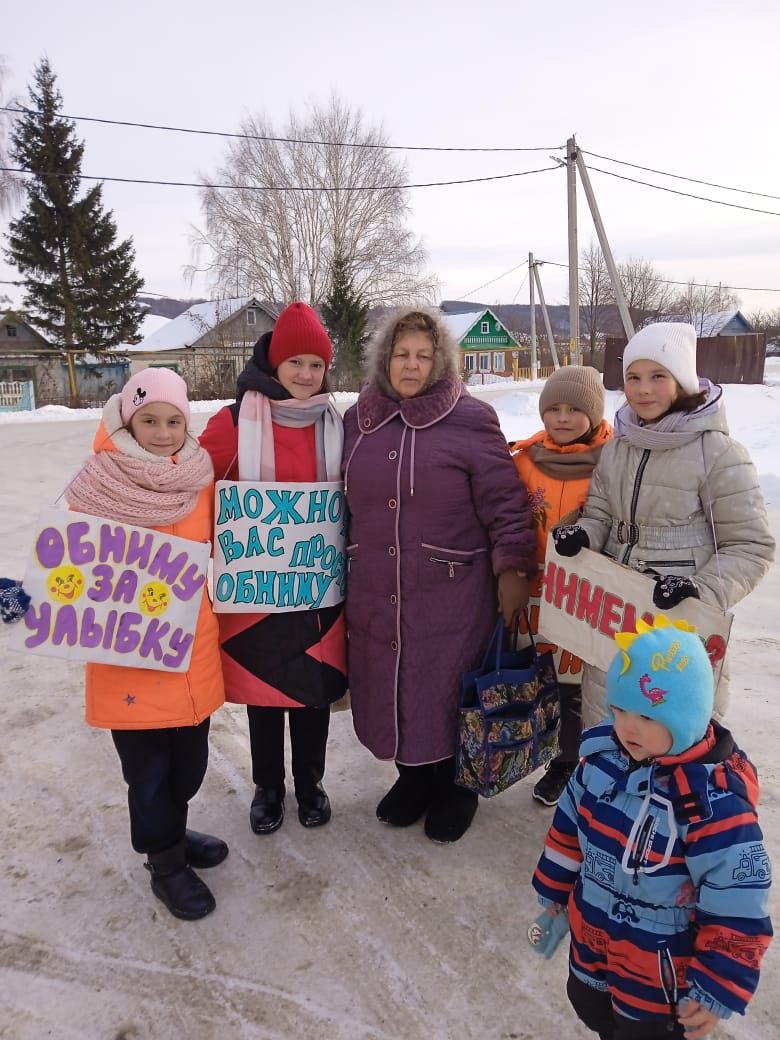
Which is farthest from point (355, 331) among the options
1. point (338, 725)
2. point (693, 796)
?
point (693, 796)

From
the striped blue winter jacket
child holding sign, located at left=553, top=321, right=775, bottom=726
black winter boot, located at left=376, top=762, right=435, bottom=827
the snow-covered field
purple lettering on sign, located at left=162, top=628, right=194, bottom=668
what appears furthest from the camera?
black winter boot, located at left=376, top=762, right=435, bottom=827

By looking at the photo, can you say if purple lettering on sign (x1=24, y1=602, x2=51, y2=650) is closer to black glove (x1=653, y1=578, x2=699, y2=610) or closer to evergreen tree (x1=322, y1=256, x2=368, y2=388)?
black glove (x1=653, y1=578, x2=699, y2=610)

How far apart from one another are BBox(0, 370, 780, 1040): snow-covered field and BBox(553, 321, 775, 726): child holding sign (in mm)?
992

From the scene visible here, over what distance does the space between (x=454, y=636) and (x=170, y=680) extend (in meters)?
0.99

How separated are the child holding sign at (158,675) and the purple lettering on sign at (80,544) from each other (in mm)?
59

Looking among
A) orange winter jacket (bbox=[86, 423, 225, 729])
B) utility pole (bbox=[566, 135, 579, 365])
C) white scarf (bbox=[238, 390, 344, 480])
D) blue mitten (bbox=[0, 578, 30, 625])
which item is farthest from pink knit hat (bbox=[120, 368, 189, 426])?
utility pole (bbox=[566, 135, 579, 365])

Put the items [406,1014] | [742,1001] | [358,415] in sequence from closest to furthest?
1. [742,1001]
2. [406,1014]
3. [358,415]

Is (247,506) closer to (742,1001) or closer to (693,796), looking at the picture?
(693,796)

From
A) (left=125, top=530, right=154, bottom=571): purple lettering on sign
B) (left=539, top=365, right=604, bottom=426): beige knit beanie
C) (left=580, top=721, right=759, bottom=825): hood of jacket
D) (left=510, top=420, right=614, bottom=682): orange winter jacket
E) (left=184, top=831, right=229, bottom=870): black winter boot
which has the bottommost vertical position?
(left=184, top=831, right=229, bottom=870): black winter boot

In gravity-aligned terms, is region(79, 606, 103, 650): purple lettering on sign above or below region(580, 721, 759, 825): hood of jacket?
above

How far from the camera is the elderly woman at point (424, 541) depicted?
2.46 metres

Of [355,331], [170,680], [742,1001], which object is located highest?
[355,331]

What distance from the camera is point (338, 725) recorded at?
3.55 meters

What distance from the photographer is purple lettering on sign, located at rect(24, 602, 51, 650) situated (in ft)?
6.84
